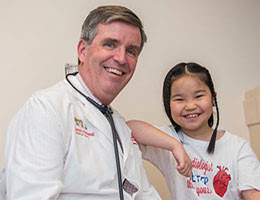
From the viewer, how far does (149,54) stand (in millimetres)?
1813

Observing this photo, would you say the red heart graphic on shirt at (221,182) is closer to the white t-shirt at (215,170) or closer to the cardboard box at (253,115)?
the white t-shirt at (215,170)

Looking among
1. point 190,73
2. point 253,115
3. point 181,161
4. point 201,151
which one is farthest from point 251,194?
point 253,115

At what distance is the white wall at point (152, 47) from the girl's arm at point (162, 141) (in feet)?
1.51

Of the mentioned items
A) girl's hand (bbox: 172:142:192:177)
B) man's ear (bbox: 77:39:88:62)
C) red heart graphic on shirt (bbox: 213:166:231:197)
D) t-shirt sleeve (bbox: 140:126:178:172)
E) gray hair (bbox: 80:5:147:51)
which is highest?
gray hair (bbox: 80:5:147:51)

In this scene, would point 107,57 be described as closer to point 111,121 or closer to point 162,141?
point 111,121

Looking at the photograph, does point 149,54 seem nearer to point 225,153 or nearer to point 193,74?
point 193,74

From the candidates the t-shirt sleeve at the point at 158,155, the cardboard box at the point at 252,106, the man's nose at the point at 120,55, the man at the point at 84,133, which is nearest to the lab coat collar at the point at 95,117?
the man at the point at 84,133

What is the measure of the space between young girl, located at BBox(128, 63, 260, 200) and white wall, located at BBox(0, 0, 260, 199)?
0.35 metres

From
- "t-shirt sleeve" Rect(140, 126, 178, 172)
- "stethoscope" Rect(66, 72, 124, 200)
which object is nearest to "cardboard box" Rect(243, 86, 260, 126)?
"t-shirt sleeve" Rect(140, 126, 178, 172)

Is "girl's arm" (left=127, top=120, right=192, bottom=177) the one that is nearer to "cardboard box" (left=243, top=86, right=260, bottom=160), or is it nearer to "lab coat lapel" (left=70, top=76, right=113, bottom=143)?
"lab coat lapel" (left=70, top=76, right=113, bottom=143)

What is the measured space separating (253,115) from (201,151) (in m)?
0.62

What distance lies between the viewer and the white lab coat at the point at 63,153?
2.36ft

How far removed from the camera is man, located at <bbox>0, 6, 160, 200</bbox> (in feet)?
2.41

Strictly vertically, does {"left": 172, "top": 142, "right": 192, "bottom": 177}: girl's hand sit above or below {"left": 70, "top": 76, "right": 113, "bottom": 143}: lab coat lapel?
below
